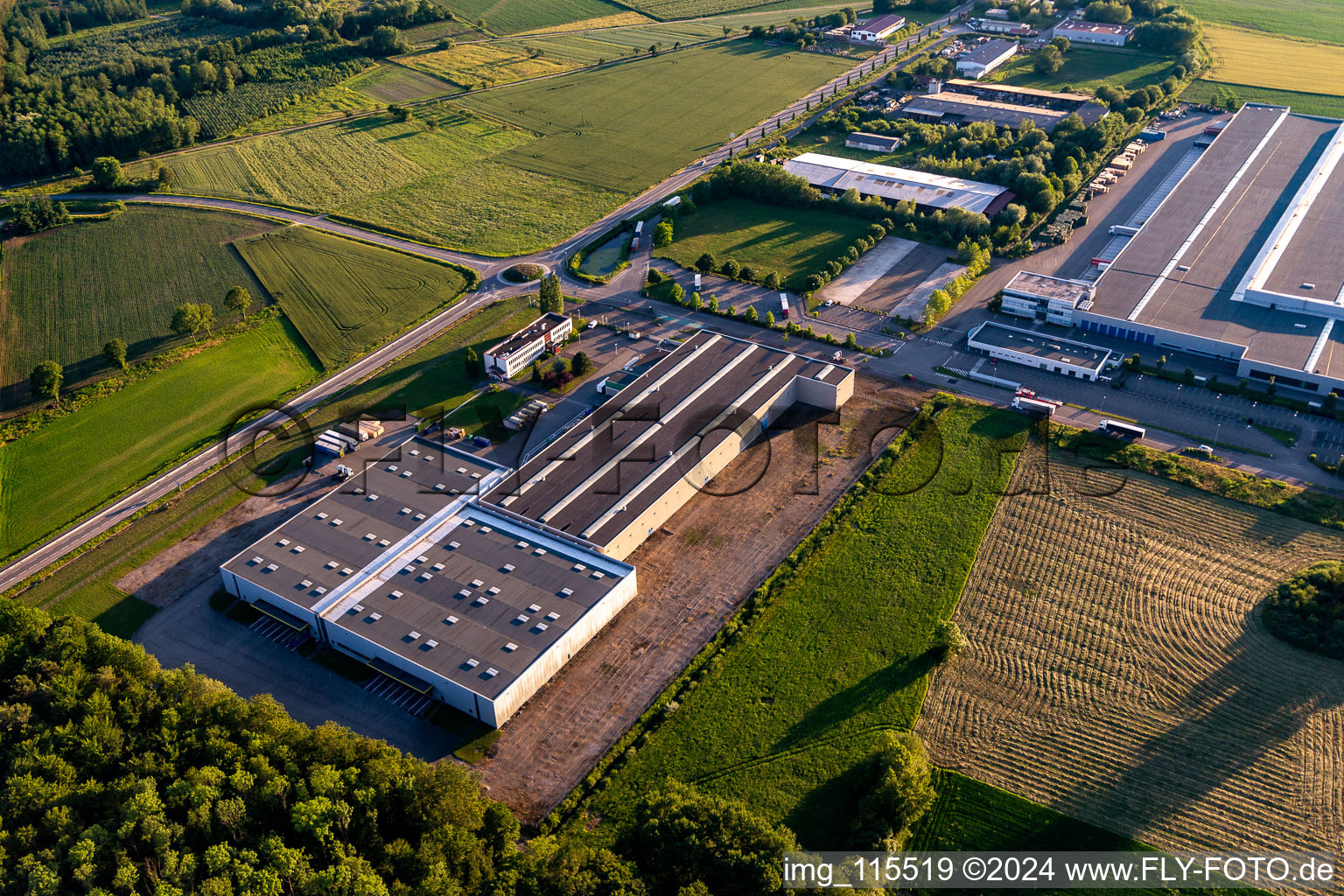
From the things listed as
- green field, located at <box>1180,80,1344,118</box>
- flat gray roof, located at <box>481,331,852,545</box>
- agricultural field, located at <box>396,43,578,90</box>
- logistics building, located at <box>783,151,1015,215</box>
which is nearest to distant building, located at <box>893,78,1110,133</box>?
green field, located at <box>1180,80,1344,118</box>

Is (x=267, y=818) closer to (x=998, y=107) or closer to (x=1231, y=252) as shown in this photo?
(x=1231, y=252)

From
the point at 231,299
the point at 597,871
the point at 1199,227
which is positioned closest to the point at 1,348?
the point at 231,299

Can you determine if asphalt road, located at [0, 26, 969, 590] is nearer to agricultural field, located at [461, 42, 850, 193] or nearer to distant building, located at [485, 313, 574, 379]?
agricultural field, located at [461, 42, 850, 193]

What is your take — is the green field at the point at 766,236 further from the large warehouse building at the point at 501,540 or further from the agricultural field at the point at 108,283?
the agricultural field at the point at 108,283

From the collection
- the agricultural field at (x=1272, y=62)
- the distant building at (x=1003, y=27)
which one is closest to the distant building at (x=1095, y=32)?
the distant building at (x=1003, y=27)

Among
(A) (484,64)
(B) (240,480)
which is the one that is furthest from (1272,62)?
(B) (240,480)

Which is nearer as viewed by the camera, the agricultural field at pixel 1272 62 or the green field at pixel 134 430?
the green field at pixel 134 430
